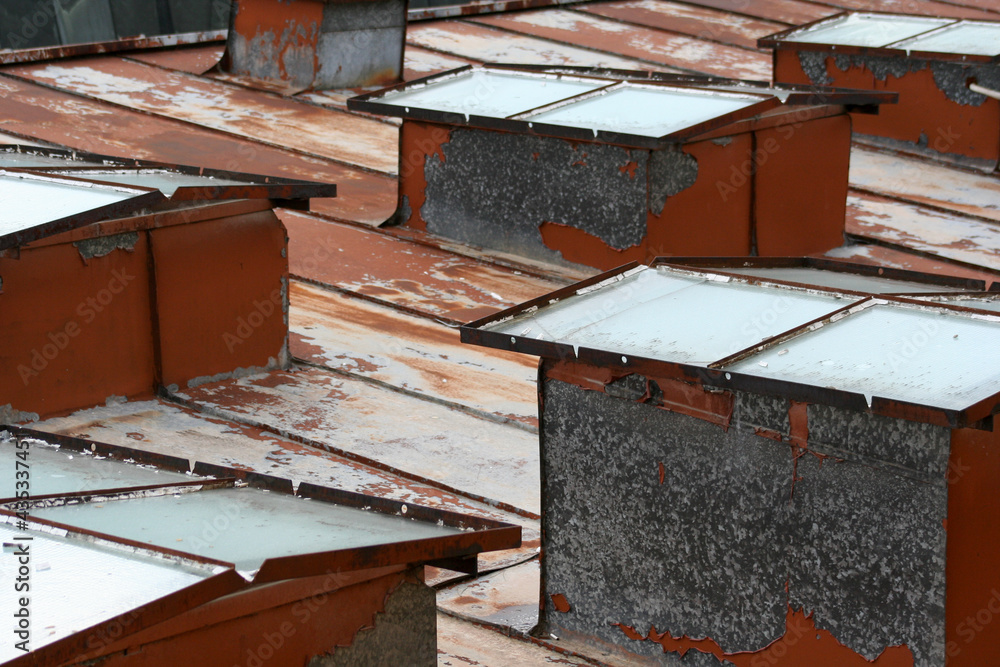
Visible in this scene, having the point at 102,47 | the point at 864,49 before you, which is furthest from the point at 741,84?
the point at 102,47

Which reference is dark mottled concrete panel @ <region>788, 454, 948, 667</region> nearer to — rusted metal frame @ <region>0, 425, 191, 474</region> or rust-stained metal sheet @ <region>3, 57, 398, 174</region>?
rusted metal frame @ <region>0, 425, 191, 474</region>

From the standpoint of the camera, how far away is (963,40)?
8.51 m

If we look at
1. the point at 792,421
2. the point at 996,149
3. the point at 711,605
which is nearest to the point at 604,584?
the point at 711,605

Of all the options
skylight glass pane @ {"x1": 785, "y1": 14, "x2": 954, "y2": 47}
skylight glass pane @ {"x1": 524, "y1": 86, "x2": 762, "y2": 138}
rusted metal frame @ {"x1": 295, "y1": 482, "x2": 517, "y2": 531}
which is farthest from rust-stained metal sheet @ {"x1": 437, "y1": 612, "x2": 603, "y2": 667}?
skylight glass pane @ {"x1": 785, "y1": 14, "x2": 954, "y2": 47}

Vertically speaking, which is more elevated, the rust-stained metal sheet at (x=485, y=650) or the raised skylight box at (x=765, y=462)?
the raised skylight box at (x=765, y=462)

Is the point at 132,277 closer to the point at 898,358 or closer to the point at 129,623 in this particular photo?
the point at 129,623

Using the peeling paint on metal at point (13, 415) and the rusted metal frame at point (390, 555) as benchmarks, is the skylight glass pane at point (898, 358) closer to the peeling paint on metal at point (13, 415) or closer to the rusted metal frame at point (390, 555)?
the rusted metal frame at point (390, 555)

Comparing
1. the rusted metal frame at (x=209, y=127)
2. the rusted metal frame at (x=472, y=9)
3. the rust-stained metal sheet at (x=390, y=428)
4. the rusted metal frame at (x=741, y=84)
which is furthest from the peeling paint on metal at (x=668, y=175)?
the rusted metal frame at (x=472, y=9)

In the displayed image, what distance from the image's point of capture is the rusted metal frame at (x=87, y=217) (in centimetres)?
412

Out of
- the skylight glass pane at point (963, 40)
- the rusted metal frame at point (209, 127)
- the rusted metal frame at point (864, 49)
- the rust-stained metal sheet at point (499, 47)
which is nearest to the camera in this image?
the rusted metal frame at point (209, 127)

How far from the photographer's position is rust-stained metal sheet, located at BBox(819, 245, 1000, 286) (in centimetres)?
648

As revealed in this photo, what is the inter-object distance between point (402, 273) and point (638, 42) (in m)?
5.41

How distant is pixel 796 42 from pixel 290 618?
23.2ft

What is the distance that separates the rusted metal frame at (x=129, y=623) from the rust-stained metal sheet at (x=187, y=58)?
7.66 metres
